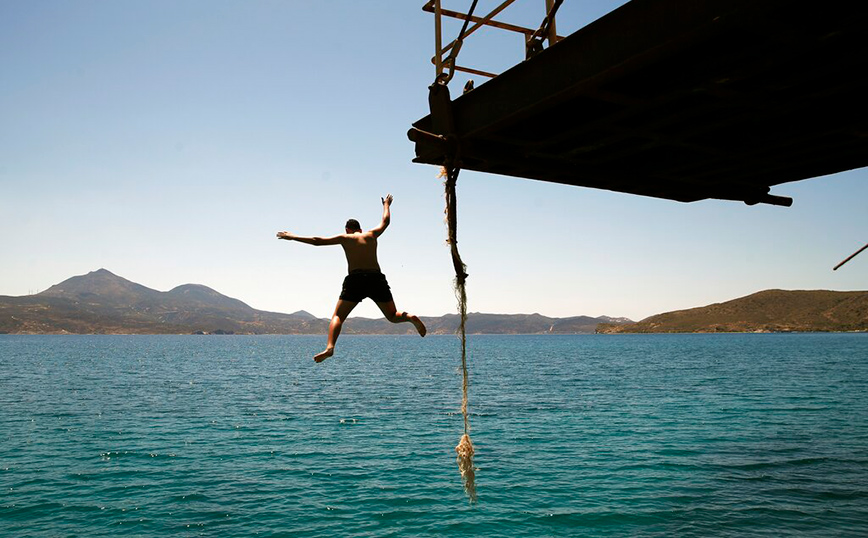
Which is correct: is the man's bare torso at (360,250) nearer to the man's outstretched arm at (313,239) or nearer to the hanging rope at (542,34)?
the man's outstretched arm at (313,239)

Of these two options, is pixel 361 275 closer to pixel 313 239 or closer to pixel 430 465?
pixel 313 239

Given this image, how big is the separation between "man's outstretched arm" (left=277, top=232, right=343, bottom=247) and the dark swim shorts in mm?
543

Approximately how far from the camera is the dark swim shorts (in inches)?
311

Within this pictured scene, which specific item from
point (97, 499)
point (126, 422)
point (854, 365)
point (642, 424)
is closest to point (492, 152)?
point (97, 499)

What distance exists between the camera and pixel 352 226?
307 inches

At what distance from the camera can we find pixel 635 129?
7.33 metres

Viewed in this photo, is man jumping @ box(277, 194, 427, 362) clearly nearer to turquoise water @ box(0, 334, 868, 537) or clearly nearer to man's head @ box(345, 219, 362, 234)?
man's head @ box(345, 219, 362, 234)

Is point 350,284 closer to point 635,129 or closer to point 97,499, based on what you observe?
point 635,129

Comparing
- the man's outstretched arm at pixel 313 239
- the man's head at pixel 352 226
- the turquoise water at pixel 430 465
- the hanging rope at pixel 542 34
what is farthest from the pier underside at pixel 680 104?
the turquoise water at pixel 430 465

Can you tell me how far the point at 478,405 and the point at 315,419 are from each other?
42.8ft

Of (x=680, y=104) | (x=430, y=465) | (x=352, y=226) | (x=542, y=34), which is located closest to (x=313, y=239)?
(x=352, y=226)

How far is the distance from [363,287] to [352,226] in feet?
2.73

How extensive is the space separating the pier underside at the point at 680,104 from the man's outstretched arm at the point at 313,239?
1.68 metres

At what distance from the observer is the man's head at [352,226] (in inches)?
306
